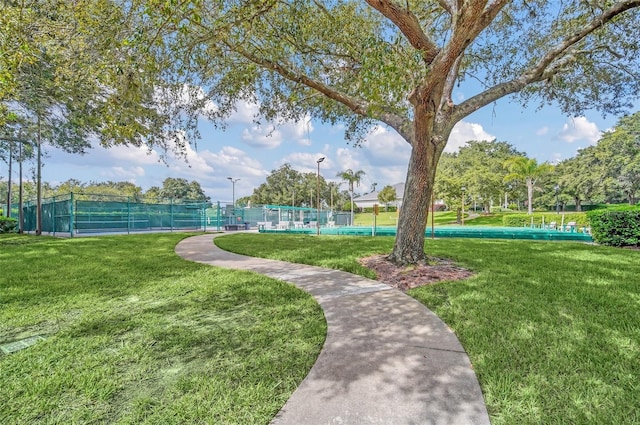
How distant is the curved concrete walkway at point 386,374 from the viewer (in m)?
1.83

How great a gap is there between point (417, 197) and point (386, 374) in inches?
165

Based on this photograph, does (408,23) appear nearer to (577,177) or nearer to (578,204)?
(577,177)

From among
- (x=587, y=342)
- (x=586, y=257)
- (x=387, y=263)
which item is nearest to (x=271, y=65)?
(x=387, y=263)

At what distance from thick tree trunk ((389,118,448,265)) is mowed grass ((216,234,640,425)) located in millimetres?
1036

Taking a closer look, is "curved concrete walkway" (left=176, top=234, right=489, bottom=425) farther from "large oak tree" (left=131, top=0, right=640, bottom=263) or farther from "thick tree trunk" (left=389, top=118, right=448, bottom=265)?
"large oak tree" (left=131, top=0, right=640, bottom=263)

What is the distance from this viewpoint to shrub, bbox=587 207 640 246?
8969mm

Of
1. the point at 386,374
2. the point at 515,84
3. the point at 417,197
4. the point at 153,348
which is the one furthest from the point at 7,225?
the point at 515,84

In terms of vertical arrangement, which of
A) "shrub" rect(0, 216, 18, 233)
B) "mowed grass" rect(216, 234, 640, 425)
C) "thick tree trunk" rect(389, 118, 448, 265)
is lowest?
"mowed grass" rect(216, 234, 640, 425)

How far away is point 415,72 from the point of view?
4.73 meters

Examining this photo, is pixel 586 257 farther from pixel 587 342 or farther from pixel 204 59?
pixel 204 59

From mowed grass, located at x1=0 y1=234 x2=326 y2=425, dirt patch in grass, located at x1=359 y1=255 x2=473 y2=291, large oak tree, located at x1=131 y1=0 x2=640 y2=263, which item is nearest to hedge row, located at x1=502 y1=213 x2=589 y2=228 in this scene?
large oak tree, located at x1=131 y1=0 x2=640 y2=263

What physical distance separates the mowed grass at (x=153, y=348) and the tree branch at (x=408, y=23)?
4.04m

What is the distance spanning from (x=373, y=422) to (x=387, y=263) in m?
4.46

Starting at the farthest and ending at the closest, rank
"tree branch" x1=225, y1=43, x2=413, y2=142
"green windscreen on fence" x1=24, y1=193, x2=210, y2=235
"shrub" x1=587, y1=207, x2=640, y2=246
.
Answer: "green windscreen on fence" x1=24, y1=193, x2=210, y2=235 → "shrub" x1=587, y1=207, x2=640, y2=246 → "tree branch" x1=225, y1=43, x2=413, y2=142
